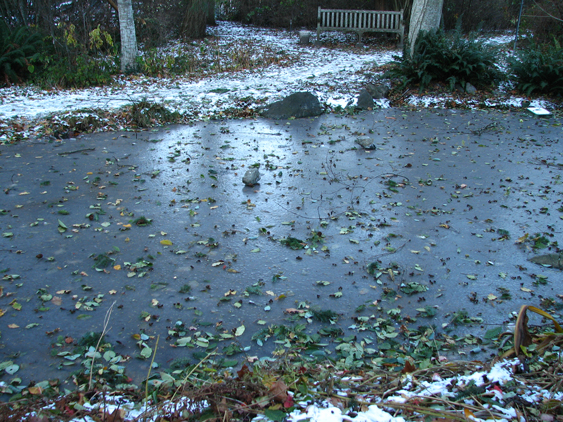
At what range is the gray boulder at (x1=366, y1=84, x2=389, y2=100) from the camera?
10177 millimetres

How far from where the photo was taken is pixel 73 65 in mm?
11000

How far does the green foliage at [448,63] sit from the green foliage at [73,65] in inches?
297

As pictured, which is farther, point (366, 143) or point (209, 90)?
point (209, 90)

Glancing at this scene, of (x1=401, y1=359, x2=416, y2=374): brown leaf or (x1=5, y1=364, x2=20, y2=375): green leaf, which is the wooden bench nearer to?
(x1=401, y1=359, x2=416, y2=374): brown leaf

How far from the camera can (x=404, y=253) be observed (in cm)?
427

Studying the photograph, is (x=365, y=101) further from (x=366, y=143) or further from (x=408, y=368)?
(x=408, y=368)

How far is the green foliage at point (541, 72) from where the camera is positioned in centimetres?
1002

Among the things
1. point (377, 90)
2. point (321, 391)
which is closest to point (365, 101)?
point (377, 90)

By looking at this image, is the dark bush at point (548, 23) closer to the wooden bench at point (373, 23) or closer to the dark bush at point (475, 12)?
the wooden bench at point (373, 23)

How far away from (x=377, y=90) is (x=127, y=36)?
21.9 feet

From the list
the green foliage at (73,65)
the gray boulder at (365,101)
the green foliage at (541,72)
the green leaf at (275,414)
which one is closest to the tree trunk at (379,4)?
the green foliage at (541,72)

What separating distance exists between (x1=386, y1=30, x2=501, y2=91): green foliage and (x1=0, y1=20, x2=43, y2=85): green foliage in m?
9.21

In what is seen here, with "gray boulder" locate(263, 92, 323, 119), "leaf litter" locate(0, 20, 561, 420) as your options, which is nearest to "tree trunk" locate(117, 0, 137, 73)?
"gray boulder" locate(263, 92, 323, 119)

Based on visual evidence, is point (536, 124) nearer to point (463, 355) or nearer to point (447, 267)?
point (447, 267)
